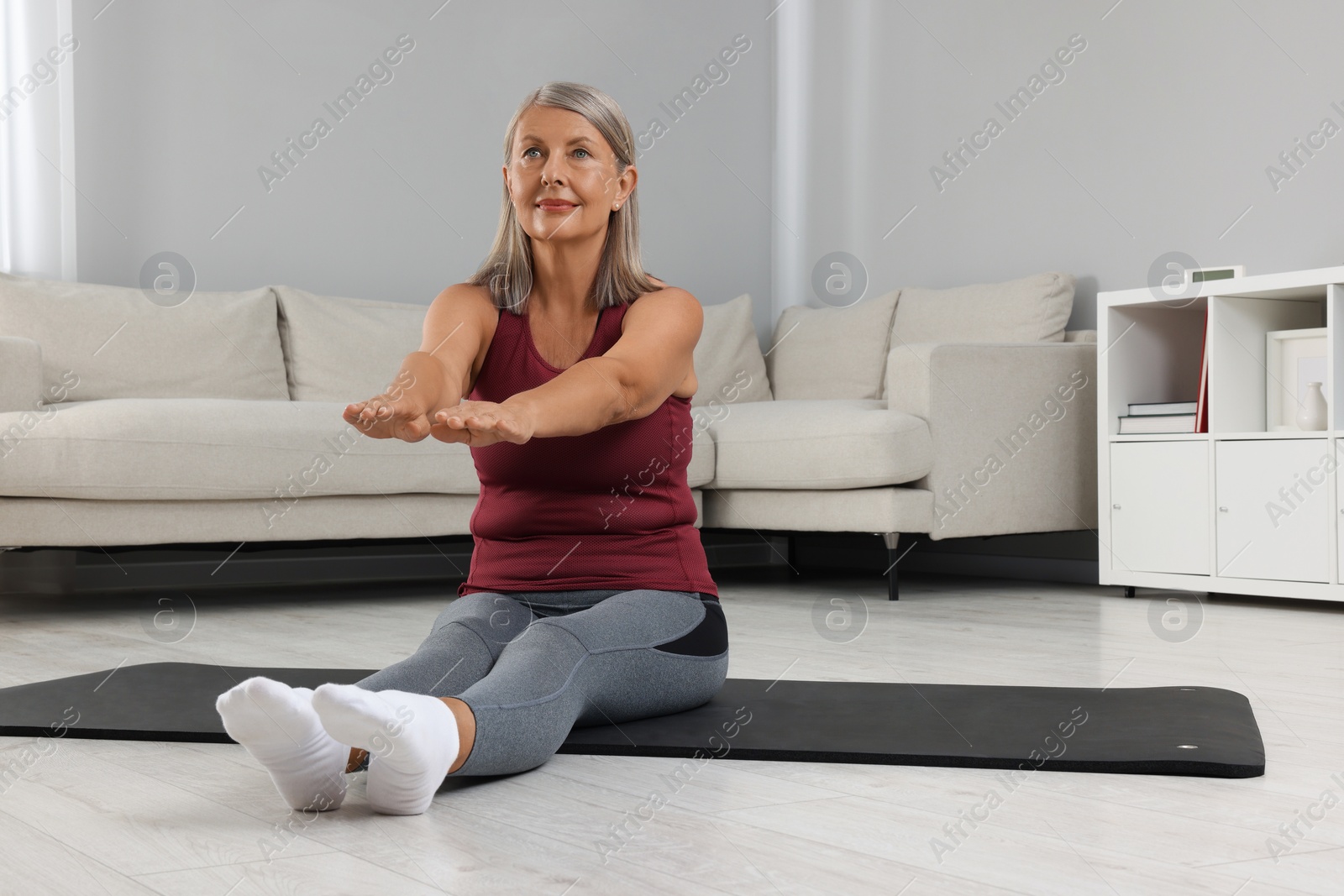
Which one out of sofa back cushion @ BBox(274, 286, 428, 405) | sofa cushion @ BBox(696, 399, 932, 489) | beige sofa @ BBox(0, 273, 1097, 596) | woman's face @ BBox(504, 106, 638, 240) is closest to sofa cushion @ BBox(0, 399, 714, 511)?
beige sofa @ BBox(0, 273, 1097, 596)

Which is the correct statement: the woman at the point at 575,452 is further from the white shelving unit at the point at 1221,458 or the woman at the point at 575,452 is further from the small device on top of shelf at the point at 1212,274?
the small device on top of shelf at the point at 1212,274

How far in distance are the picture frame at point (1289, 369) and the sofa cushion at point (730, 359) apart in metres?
1.74

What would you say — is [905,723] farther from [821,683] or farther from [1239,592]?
[1239,592]

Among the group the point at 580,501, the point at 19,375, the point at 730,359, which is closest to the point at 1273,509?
the point at 730,359

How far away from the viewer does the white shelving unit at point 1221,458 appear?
2918mm

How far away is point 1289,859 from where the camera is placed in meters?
1.03

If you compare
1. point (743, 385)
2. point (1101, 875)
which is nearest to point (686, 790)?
point (1101, 875)

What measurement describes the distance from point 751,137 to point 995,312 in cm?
160

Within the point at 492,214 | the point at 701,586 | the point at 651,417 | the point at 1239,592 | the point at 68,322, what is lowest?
the point at 1239,592

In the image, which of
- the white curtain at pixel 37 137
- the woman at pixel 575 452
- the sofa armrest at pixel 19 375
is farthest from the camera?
the white curtain at pixel 37 137

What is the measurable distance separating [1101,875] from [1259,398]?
2.53 meters

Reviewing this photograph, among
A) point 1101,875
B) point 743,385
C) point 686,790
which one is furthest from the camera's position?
point 743,385

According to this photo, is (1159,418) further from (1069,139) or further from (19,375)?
(19,375)

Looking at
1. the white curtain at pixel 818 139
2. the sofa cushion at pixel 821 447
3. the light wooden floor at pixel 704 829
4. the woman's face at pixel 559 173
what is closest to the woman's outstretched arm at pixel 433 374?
the woman's face at pixel 559 173
